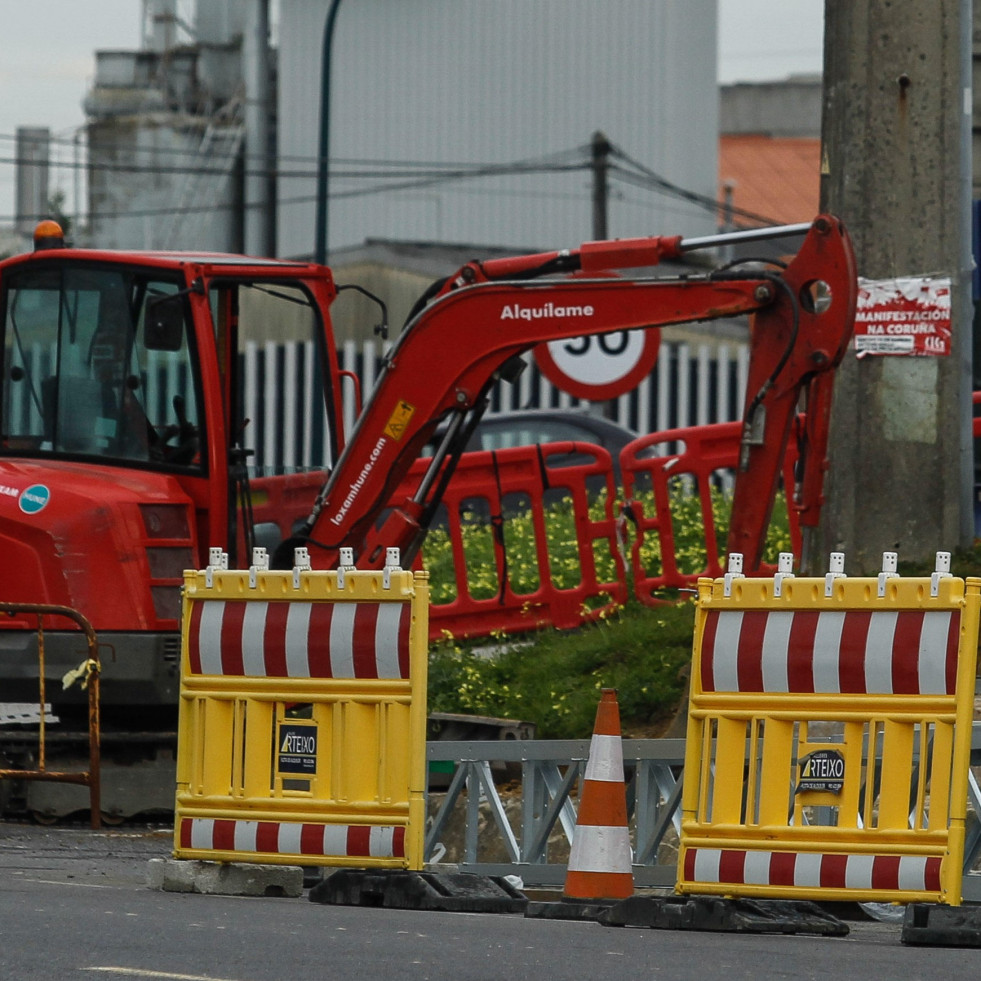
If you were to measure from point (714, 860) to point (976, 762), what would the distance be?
134cm

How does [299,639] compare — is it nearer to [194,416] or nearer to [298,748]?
[298,748]

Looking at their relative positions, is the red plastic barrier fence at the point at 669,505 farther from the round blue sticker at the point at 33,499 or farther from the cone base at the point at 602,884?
the cone base at the point at 602,884

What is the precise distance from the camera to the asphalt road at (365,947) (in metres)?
6.16

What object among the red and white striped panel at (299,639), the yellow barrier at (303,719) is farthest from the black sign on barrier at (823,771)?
the red and white striped panel at (299,639)

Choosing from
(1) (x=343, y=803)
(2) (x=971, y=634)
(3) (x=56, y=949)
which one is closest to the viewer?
(3) (x=56, y=949)

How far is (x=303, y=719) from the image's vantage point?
321 inches

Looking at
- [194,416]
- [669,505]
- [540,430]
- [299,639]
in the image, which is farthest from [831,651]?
[540,430]

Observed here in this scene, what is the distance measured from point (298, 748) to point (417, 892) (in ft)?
2.45

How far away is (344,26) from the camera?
4566 centimetres

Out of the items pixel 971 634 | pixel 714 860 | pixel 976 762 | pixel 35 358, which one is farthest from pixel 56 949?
pixel 35 358

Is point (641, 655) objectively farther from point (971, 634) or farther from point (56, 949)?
point (56, 949)

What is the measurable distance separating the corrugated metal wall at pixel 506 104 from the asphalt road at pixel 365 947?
38248mm

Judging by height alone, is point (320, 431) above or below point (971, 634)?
above

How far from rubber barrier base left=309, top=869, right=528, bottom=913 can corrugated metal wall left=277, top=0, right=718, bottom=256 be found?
37867 millimetres
